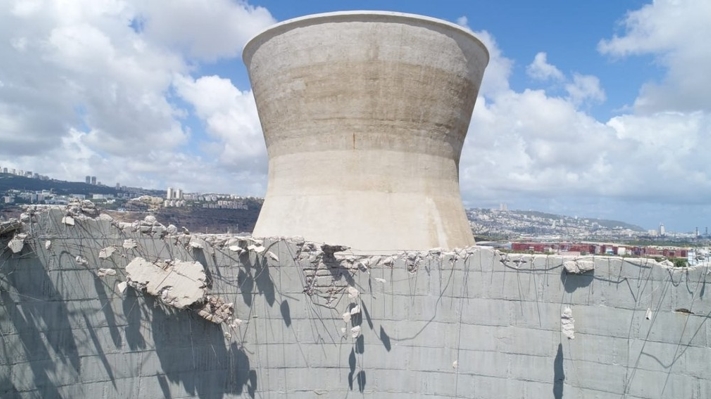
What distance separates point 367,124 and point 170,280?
5.52m

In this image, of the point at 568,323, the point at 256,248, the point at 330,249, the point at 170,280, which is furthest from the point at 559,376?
the point at 170,280

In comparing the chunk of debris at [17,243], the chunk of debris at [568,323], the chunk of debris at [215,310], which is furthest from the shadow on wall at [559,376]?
the chunk of debris at [17,243]

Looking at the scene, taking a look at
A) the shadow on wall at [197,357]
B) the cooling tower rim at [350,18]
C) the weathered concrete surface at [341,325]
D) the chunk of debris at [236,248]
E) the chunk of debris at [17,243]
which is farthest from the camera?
the cooling tower rim at [350,18]

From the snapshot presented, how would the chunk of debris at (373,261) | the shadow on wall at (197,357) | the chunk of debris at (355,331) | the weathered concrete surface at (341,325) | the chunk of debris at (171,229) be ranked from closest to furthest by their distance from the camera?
the weathered concrete surface at (341,325), the shadow on wall at (197,357), the chunk of debris at (171,229), the chunk of debris at (355,331), the chunk of debris at (373,261)

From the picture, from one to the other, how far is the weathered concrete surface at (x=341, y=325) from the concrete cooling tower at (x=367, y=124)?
2055 millimetres

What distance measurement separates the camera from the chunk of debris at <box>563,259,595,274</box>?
812cm

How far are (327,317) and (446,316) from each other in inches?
85.8

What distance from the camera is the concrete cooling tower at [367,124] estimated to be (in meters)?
11.0

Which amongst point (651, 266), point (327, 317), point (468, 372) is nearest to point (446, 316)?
point (468, 372)

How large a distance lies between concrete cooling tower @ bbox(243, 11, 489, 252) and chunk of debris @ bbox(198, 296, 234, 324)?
2.96 m

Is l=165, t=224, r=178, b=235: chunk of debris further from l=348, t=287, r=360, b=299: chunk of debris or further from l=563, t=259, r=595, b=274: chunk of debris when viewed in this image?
l=563, t=259, r=595, b=274: chunk of debris

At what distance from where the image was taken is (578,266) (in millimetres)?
8180

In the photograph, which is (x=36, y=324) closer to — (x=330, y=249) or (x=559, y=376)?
(x=330, y=249)

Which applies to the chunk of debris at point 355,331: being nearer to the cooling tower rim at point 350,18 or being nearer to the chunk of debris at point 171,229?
the chunk of debris at point 171,229
